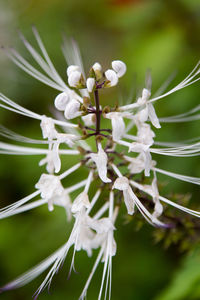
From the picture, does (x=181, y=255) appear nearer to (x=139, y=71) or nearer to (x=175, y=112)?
(x=175, y=112)

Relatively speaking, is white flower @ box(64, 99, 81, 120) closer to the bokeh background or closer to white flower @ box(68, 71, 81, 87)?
white flower @ box(68, 71, 81, 87)

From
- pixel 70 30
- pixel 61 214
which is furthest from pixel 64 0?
pixel 61 214

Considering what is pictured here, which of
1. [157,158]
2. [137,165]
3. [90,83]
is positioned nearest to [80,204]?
[137,165]

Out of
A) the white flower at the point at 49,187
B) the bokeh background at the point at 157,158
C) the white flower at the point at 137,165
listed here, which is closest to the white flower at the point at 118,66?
the white flower at the point at 137,165

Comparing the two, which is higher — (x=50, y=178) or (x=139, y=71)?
(x=139, y=71)

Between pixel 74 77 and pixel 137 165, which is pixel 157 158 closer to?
pixel 137 165

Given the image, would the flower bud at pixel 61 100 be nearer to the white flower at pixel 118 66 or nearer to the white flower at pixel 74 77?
the white flower at pixel 74 77

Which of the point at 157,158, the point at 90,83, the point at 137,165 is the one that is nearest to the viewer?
the point at 90,83

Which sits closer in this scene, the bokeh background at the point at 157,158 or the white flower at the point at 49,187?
the white flower at the point at 49,187
